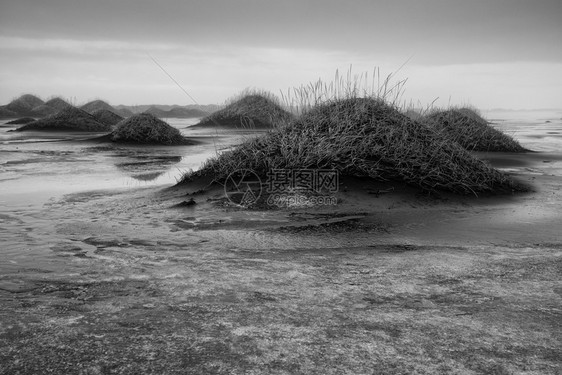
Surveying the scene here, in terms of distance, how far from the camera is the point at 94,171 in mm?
10633

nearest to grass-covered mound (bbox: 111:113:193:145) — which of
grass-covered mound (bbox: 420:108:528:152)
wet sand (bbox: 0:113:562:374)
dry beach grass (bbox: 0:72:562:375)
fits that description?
grass-covered mound (bbox: 420:108:528:152)

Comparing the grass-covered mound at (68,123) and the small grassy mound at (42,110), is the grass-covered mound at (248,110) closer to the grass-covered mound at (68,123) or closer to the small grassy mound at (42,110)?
the grass-covered mound at (68,123)

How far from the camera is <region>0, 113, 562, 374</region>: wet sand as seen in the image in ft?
7.82

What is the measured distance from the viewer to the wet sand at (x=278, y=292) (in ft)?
7.82

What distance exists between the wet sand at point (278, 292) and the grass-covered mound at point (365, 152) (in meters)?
1.36

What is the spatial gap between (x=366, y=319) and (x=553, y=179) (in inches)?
346

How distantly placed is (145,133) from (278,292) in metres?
15.8

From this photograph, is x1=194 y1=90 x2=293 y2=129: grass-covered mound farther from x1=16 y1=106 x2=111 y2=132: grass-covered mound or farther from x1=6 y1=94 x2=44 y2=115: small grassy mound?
x1=6 y1=94 x2=44 y2=115: small grassy mound

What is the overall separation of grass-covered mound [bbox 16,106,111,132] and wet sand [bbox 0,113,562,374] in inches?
805

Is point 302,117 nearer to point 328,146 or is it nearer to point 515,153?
point 328,146

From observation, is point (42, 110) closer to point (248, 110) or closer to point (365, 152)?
point (248, 110)

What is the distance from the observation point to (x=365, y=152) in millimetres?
7809

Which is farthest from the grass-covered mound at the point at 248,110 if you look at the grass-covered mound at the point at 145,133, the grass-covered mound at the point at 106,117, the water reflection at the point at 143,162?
the water reflection at the point at 143,162

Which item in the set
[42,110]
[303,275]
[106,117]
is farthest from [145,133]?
[42,110]
